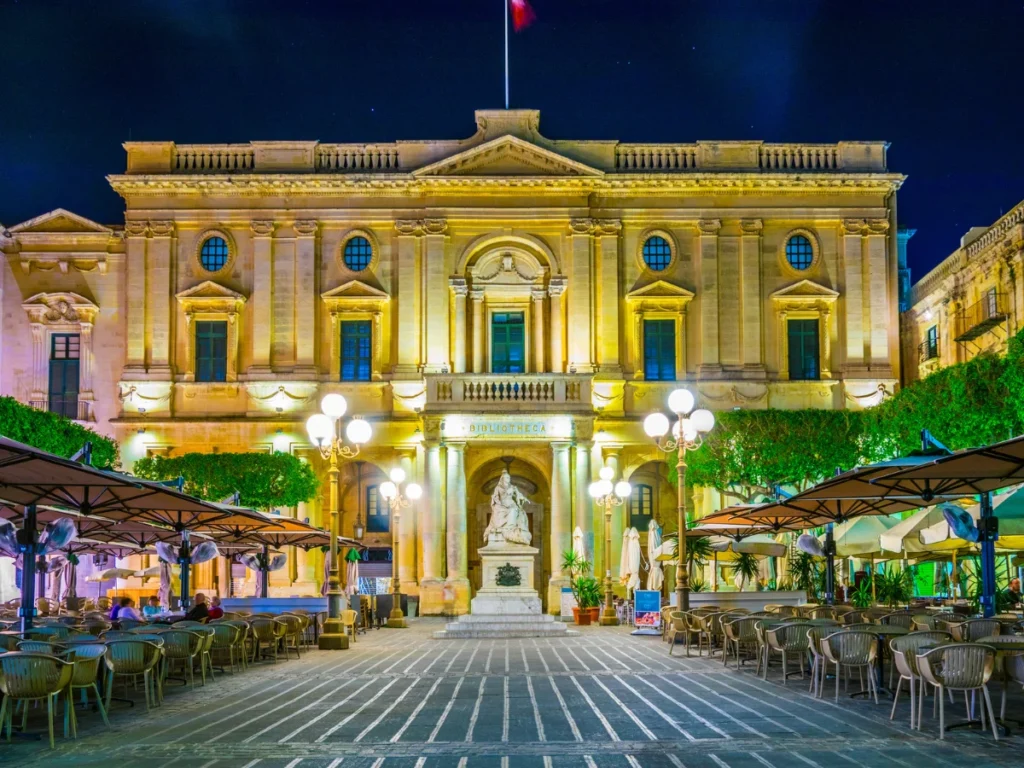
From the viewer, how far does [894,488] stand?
20.2m

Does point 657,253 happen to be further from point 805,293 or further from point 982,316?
point 982,316

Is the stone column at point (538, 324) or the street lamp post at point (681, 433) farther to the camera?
the stone column at point (538, 324)

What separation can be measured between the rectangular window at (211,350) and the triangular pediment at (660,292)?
14229mm

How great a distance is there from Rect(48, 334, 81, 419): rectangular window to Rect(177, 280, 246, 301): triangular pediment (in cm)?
443

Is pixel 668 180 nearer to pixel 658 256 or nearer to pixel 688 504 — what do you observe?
pixel 658 256

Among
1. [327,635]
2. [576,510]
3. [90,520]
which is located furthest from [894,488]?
[576,510]

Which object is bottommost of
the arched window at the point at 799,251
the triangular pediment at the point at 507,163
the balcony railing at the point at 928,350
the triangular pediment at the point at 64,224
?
the balcony railing at the point at 928,350

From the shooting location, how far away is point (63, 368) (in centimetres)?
4916

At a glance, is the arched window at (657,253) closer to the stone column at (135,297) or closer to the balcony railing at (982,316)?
the balcony railing at (982,316)

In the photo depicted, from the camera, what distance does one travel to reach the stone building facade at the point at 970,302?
46062mm

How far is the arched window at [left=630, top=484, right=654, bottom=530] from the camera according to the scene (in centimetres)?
5034

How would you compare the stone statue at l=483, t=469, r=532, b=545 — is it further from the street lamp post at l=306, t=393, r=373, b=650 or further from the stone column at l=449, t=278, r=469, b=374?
the stone column at l=449, t=278, r=469, b=374

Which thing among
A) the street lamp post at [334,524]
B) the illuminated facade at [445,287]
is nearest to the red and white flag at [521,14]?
the illuminated facade at [445,287]

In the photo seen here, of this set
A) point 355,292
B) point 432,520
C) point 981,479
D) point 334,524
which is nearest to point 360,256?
point 355,292
